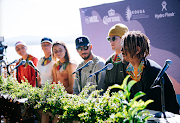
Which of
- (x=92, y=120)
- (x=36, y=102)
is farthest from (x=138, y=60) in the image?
(x=36, y=102)

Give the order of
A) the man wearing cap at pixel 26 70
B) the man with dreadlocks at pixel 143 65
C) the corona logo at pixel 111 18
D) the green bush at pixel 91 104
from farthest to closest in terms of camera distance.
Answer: the corona logo at pixel 111 18 → the man wearing cap at pixel 26 70 → the man with dreadlocks at pixel 143 65 → the green bush at pixel 91 104

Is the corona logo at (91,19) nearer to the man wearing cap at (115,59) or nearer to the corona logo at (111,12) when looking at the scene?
the corona logo at (111,12)

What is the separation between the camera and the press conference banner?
512 cm

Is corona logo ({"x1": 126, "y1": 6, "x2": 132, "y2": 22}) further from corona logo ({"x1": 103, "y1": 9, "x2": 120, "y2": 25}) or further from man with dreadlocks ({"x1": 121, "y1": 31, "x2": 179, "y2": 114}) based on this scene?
man with dreadlocks ({"x1": 121, "y1": 31, "x2": 179, "y2": 114})

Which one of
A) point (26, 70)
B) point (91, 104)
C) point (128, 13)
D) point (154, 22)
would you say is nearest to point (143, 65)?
point (91, 104)

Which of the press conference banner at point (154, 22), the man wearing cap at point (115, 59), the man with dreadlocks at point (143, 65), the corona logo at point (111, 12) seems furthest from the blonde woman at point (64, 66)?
the corona logo at point (111, 12)

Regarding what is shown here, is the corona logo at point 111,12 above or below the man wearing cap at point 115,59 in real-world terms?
above

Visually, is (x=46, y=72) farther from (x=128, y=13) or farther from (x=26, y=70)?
(x=128, y=13)

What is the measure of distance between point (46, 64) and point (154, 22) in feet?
11.5

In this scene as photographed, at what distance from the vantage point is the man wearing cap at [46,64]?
133 inches

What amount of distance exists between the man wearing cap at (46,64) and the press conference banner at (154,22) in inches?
119

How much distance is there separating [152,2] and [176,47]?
4.72 feet

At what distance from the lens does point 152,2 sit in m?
5.27

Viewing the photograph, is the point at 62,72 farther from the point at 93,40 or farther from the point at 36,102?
the point at 93,40
